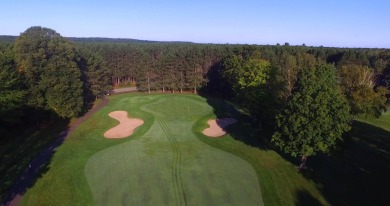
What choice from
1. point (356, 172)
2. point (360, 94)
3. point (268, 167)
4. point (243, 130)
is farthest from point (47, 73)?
point (360, 94)

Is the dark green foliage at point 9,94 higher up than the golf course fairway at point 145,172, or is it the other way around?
the dark green foliage at point 9,94

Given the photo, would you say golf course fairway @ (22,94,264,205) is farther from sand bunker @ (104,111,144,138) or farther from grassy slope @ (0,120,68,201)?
grassy slope @ (0,120,68,201)

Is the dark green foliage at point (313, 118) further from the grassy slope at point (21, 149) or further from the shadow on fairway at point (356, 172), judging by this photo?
the grassy slope at point (21, 149)

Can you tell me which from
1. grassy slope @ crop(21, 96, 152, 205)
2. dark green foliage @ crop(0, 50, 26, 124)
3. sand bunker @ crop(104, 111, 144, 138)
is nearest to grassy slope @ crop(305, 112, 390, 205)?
grassy slope @ crop(21, 96, 152, 205)

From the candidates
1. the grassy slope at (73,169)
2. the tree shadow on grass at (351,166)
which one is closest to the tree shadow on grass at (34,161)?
the grassy slope at (73,169)

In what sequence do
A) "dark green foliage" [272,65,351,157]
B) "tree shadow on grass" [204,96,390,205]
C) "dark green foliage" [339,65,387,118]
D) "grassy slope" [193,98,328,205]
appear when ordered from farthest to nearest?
"dark green foliage" [339,65,387,118], "dark green foliage" [272,65,351,157], "tree shadow on grass" [204,96,390,205], "grassy slope" [193,98,328,205]

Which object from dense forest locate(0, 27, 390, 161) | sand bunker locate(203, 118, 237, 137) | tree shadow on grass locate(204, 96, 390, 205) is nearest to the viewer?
tree shadow on grass locate(204, 96, 390, 205)

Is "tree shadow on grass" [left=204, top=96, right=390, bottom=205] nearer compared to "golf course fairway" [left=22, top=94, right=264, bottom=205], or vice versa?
"golf course fairway" [left=22, top=94, right=264, bottom=205]

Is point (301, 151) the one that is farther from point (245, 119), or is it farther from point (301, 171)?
point (245, 119)
